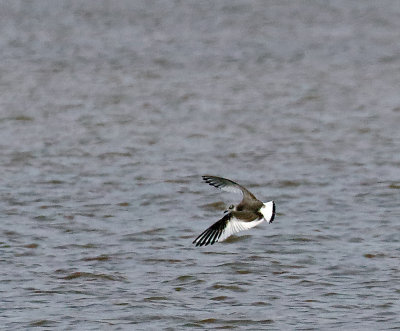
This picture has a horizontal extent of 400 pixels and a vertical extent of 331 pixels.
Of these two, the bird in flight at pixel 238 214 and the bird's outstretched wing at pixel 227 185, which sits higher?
the bird's outstretched wing at pixel 227 185

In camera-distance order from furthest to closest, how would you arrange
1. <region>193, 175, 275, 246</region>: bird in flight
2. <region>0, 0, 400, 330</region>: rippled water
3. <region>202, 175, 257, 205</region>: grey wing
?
<region>0, 0, 400, 330</region>: rippled water, <region>202, 175, 257, 205</region>: grey wing, <region>193, 175, 275, 246</region>: bird in flight

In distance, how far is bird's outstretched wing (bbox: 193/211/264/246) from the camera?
8.28 m

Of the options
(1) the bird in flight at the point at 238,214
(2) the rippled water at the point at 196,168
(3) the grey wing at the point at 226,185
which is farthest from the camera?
(2) the rippled water at the point at 196,168

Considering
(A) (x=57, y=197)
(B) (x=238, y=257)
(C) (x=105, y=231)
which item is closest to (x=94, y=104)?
(A) (x=57, y=197)

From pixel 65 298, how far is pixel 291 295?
1.79 metres

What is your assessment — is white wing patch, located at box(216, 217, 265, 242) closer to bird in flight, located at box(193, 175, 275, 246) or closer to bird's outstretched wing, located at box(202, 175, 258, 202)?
bird in flight, located at box(193, 175, 275, 246)

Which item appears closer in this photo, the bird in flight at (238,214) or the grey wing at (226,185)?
the bird in flight at (238,214)

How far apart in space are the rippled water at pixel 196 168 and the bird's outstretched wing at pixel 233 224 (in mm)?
533

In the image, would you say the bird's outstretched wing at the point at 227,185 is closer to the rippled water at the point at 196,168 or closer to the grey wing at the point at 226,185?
the grey wing at the point at 226,185

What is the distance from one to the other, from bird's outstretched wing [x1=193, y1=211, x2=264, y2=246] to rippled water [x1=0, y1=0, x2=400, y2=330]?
0.53m

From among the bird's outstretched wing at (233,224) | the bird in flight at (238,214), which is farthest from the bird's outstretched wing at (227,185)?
the bird's outstretched wing at (233,224)

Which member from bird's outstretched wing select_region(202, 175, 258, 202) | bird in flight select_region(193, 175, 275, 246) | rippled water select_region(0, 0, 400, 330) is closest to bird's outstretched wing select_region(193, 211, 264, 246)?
bird in flight select_region(193, 175, 275, 246)

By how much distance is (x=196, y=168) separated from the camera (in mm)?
13203

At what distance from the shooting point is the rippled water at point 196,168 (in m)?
Result: 8.61
